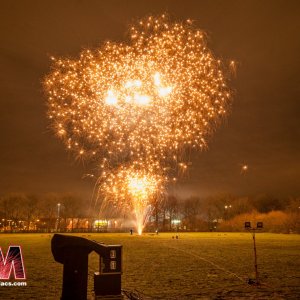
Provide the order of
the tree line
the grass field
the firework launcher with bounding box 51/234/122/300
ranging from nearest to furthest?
the firework launcher with bounding box 51/234/122/300, the grass field, the tree line

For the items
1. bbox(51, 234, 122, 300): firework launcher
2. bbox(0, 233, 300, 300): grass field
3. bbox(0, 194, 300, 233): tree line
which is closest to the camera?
bbox(51, 234, 122, 300): firework launcher

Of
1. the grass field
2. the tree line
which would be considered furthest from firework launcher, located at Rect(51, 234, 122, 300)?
the tree line

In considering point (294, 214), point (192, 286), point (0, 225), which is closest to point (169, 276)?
point (192, 286)

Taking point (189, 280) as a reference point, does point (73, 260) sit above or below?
above

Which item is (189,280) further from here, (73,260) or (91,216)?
(91,216)

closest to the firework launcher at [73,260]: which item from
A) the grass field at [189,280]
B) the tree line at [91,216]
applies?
the grass field at [189,280]

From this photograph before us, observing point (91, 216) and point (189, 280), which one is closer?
point (189, 280)

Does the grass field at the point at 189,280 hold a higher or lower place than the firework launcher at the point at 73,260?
lower

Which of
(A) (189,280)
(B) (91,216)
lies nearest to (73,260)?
(A) (189,280)

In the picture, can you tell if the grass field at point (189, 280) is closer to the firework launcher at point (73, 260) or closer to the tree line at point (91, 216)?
the firework launcher at point (73, 260)

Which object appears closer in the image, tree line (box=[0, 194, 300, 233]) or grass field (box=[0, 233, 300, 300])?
grass field (box=[0, 233, 300, 300])

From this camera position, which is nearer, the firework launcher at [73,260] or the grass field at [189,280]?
the firework launcher at [73,260]

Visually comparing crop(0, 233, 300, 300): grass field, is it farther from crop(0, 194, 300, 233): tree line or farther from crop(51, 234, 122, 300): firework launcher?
crop(0, 194, 300, 233): tree line

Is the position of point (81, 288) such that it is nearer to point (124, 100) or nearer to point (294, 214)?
point (124, 100)
